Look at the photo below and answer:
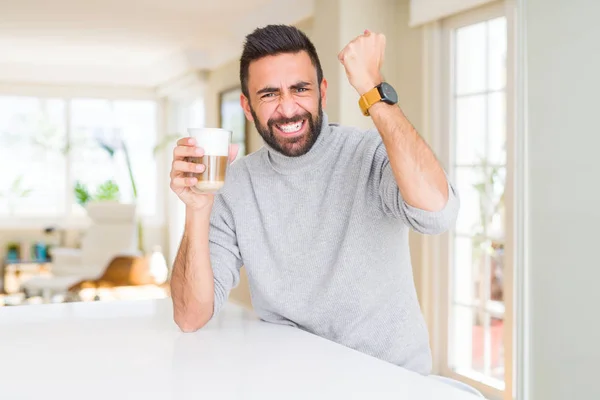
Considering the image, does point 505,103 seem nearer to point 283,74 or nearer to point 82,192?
point 283,74

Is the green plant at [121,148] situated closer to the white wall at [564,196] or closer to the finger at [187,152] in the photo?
the white wall at [564,196]

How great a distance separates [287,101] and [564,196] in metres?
1.64

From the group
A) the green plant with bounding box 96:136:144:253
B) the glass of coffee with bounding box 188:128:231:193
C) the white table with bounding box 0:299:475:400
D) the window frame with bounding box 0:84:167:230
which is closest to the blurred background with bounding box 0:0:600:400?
the window frame with bounding box 0:84:167:230

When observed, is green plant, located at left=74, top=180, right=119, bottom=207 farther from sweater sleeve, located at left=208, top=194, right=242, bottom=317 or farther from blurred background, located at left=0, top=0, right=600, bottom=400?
sweater sleeve, located at left=208, top=194, right=242, bottom=317

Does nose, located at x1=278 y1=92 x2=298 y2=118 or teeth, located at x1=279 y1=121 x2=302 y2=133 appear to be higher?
nose, located at x1=278 y1=92 x2=298 y2=118

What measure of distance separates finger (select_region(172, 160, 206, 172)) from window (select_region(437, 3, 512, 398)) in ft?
7.85

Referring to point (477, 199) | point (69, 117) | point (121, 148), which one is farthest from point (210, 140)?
point (69, 117)

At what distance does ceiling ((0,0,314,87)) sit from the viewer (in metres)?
5.61

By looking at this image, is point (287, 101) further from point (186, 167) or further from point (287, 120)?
point (186, 167)

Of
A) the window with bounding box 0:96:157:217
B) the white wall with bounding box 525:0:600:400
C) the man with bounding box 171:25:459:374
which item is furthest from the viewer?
the window with bounding box 0:96:157:217

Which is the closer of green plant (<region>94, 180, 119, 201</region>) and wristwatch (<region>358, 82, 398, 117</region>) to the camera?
wristwatch (<region>358, 82, 398, 117</region>)

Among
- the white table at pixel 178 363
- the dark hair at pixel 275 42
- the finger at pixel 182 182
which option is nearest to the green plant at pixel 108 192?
the white table at pixel 178 363

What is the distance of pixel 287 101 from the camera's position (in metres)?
1.57

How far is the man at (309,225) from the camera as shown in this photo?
4.99ft
